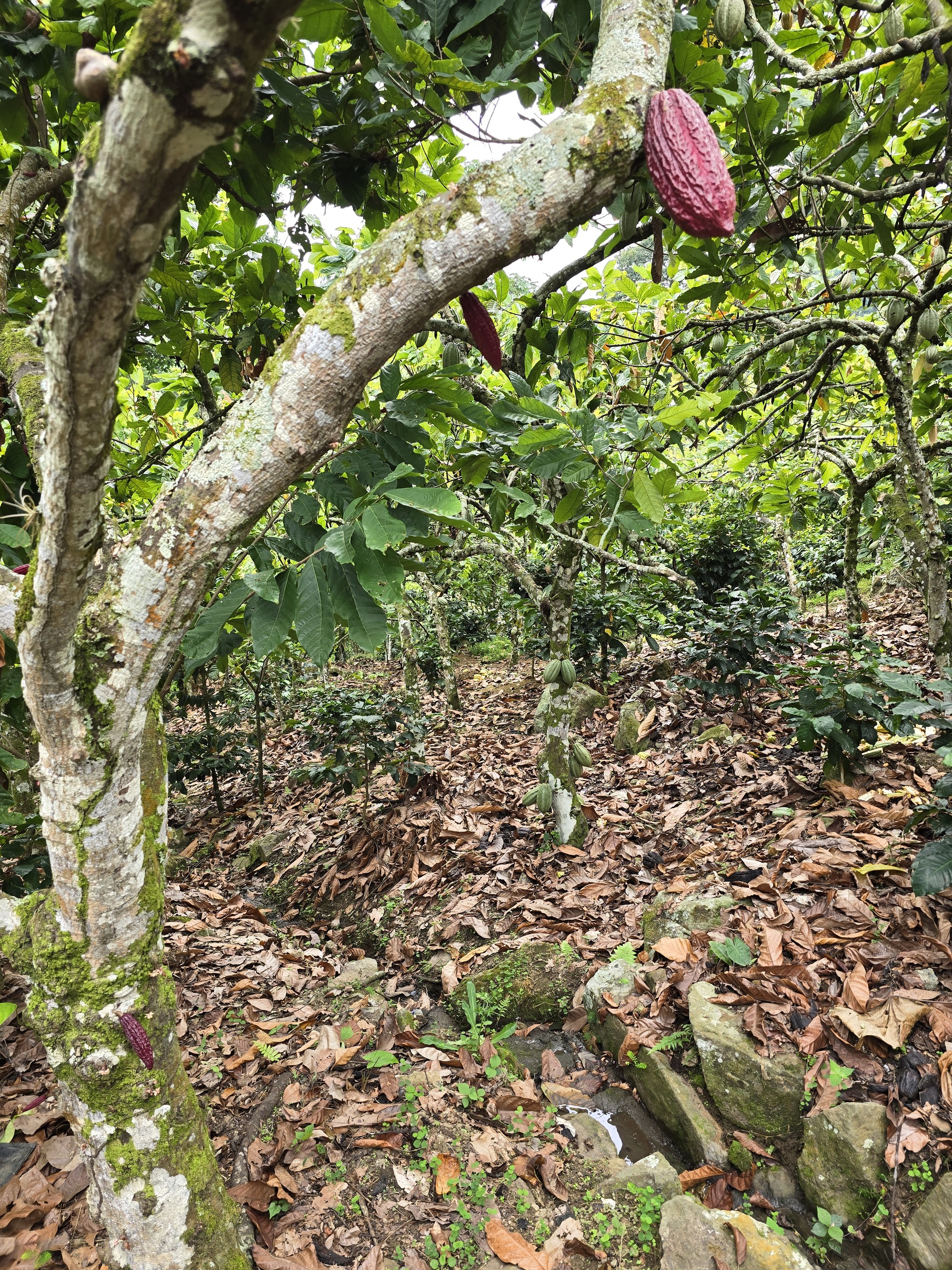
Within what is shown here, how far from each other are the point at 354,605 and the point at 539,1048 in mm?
2194

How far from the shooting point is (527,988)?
9.26ft

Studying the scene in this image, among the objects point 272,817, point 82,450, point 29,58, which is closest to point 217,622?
point 82,450

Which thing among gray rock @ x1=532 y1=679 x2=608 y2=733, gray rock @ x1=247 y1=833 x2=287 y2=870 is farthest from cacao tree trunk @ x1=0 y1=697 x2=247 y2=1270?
gray rock @ x1=532 y1=679 x2=608 y2=733

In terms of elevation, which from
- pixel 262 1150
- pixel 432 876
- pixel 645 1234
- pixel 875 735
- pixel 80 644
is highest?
pixel 80 644

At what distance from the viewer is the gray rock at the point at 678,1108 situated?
2.10m

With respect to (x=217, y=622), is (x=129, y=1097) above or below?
→ below

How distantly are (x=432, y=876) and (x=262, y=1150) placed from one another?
5.99 feet

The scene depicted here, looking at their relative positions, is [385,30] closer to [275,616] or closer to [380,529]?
[380,529]

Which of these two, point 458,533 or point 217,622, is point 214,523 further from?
point 458,533

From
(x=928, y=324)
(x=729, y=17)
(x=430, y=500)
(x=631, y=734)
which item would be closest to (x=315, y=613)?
(x=430, y=500)

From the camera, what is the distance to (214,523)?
1.10 m

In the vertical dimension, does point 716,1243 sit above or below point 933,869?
below

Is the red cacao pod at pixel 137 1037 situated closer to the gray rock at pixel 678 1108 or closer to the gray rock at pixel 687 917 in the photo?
the gray rock at pixel 678 1108

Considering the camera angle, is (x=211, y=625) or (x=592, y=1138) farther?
(x=592, y=1138)
